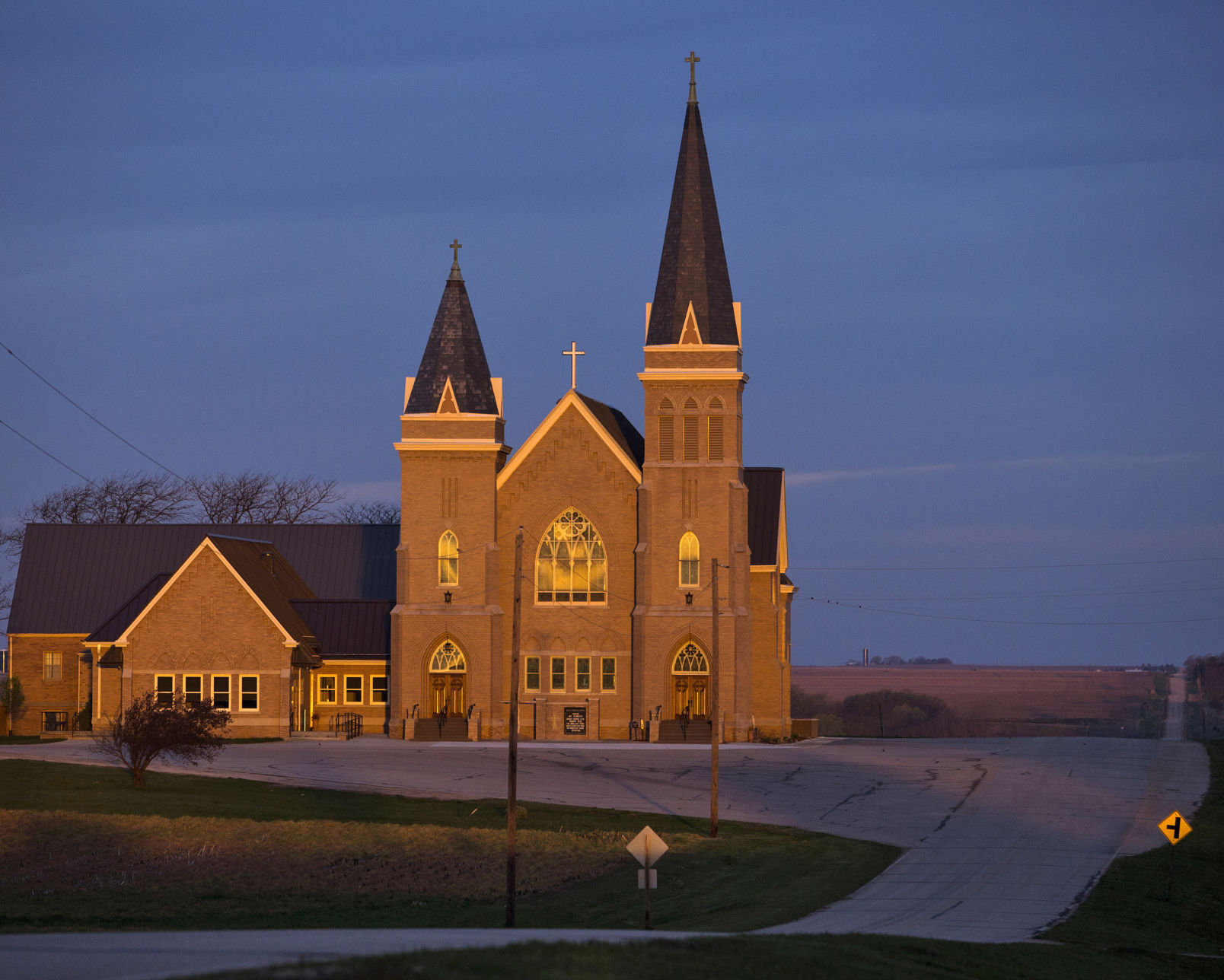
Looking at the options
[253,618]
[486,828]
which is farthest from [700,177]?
[486,828]

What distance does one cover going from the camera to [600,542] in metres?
61.0

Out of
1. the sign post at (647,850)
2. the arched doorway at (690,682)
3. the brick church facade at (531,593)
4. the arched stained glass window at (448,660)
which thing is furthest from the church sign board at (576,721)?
the sign post at (647,850)

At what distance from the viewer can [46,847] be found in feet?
104

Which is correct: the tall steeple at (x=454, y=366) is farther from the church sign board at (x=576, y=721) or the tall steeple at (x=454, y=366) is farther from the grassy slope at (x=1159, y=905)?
the grassy slope at (x=1159, y=905)

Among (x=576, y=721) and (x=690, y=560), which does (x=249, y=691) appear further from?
(x=690, y=560)

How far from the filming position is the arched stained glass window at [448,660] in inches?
2382

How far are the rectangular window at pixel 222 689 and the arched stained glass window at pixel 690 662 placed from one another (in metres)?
16.8

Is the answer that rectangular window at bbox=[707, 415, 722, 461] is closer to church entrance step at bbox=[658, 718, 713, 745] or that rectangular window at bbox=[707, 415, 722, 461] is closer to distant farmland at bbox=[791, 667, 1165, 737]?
church entrance step at bbox=[658, 718, 713, 745]

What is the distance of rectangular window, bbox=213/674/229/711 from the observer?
58.9 m

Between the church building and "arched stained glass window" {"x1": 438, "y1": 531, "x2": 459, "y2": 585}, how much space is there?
0.07 metres

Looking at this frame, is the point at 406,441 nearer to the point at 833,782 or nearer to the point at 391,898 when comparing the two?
the point at 833,782

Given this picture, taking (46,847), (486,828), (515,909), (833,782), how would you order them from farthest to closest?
(833,782), (486,828), (46,847), (515,909)

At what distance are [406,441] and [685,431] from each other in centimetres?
1085

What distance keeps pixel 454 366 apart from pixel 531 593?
9.46 m
